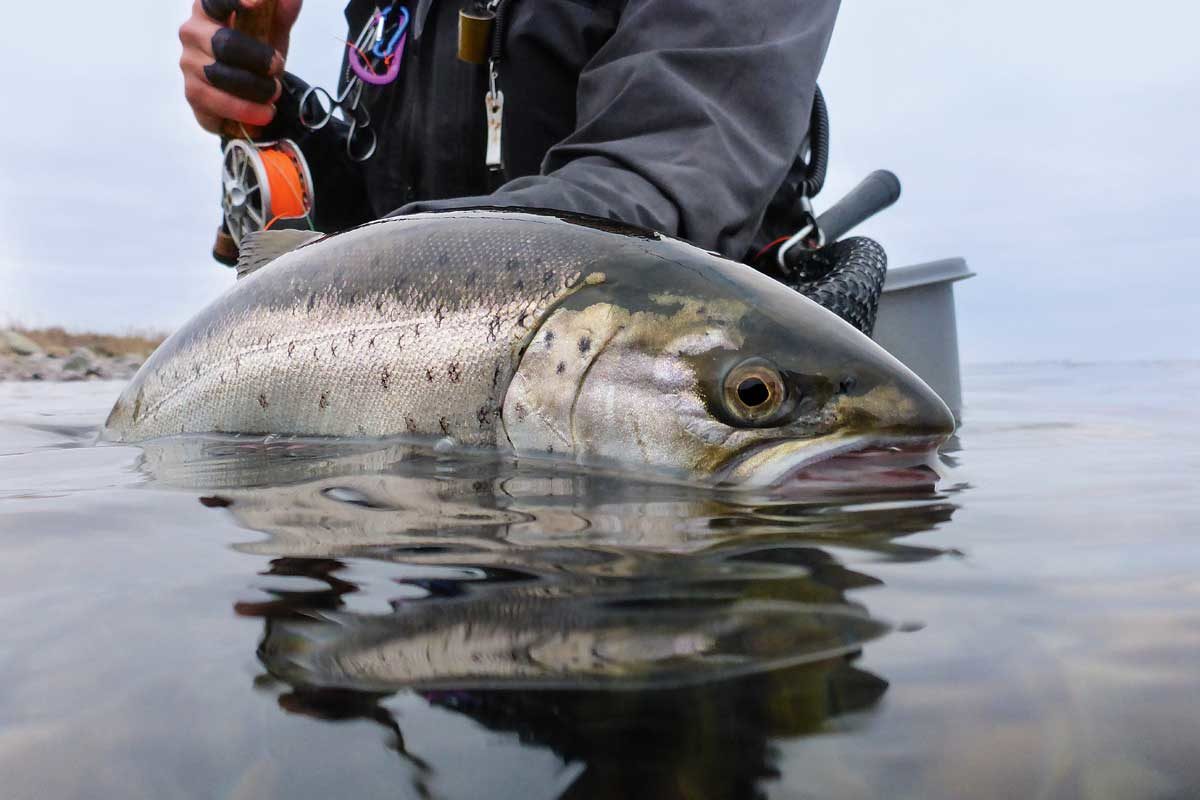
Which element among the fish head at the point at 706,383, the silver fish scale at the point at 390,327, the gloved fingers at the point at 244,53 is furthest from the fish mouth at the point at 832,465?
the gloved fingers at the point at 244,53

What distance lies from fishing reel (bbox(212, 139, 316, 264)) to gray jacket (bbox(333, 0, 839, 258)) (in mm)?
684

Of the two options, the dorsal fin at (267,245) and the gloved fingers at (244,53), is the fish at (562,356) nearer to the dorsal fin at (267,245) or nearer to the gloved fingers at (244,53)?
the dorsal fin at (267,245)

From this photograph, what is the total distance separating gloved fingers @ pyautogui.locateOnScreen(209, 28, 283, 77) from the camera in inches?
124

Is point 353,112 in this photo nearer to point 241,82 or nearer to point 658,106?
point 241,82

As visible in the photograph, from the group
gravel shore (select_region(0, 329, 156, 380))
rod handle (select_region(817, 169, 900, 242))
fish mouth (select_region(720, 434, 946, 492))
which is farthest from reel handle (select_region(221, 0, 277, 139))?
gravel shore (select_region(0, 329, 156, 380))

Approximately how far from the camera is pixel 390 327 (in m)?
1.79

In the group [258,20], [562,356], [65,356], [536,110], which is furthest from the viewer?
[65,356]

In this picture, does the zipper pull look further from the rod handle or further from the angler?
the rod handle

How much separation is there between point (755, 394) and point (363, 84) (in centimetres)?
317

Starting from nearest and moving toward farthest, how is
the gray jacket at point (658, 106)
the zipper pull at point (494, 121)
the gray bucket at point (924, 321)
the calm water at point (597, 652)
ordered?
the calm water at point (597, 652) → the gray jacket at point (658, 106) → the zipper pull at point (494, 121) → the gray bucket at point (924, 321)

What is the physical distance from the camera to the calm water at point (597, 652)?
0.48m

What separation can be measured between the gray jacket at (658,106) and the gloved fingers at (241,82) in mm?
714

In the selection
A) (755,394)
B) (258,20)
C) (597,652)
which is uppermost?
(258,20)

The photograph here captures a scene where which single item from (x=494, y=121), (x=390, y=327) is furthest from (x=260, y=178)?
(x=390, y=327)
